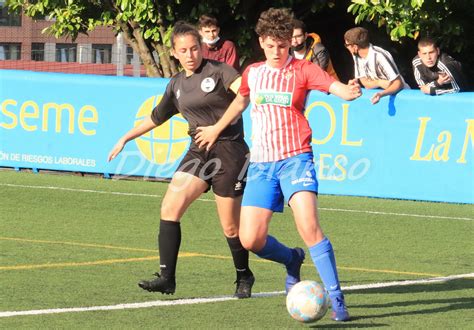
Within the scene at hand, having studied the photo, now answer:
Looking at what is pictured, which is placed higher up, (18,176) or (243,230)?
(243,230)

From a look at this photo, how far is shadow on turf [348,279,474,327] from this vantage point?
8.65 m

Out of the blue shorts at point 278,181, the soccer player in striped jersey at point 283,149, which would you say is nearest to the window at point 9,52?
the soccer player in striped jersey at point 283,149

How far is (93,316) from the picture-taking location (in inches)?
320

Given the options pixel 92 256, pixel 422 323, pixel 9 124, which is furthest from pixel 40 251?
pixel 9 124

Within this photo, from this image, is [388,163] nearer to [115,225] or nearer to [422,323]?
[115,225]

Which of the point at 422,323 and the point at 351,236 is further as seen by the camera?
the point at 351,236

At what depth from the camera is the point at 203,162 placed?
9219mm

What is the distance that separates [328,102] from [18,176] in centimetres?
459

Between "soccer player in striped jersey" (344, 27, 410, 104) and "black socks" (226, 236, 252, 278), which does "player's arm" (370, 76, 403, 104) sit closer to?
"soccer player in striped jersey" (344, 27, 410, 104)

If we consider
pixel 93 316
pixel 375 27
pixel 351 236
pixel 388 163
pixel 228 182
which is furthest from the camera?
pixel 375 27

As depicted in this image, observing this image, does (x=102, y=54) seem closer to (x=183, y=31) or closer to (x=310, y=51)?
(x=310, y=51)

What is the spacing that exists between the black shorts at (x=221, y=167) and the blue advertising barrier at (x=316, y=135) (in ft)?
22.0

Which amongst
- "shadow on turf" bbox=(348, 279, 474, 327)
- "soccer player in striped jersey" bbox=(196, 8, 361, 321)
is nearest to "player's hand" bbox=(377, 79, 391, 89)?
"shadow on turf" bbox=(348, 279, 474, 327)

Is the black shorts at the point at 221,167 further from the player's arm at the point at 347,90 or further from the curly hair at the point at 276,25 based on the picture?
the player's arm at the point at 347,90
